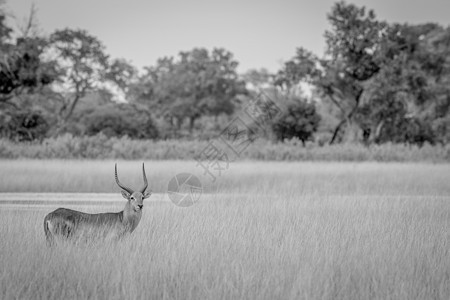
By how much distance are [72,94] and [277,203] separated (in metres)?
33.5

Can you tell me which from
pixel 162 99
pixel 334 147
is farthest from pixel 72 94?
pixel 334 147

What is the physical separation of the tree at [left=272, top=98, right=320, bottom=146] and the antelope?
110ft

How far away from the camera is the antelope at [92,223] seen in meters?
5.26

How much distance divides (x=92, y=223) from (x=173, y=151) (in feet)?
65.3

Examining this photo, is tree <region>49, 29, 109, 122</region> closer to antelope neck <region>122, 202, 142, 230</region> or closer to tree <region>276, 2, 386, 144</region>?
tree <region>276, 2, 386, 144</region>

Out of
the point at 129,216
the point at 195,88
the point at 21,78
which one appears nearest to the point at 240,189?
the point at 129,216

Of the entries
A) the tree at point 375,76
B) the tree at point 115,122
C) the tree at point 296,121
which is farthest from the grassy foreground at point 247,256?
the tree at point 296,121

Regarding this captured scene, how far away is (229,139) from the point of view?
29.3m

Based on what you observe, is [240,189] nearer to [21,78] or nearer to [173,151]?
[173,151]

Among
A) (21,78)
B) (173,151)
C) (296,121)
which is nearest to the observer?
(173,151)

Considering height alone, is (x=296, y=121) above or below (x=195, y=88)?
below

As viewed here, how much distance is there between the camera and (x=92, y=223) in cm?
543

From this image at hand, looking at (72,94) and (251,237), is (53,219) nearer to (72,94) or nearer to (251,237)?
(251,237)

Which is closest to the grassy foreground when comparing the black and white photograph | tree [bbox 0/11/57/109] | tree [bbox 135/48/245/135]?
the black and white photograph
